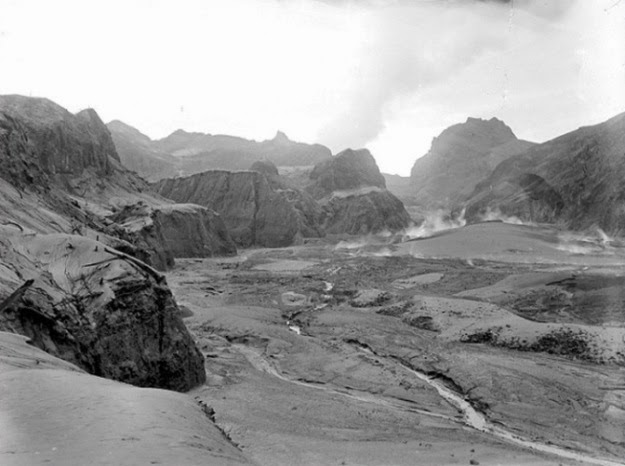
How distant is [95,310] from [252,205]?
118342mm

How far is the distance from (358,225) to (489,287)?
345 feet

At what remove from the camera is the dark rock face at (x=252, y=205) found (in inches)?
5143

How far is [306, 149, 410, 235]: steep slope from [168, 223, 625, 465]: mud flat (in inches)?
3791

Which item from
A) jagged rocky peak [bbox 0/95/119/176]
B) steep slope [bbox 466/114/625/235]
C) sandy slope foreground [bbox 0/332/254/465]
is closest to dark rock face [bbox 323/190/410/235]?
steep slope [bbox 466/114/625/235]

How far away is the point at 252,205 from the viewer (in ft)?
439

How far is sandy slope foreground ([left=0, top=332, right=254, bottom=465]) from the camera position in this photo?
21.0 ft

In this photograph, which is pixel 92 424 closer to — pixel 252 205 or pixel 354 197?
pixel 252 205

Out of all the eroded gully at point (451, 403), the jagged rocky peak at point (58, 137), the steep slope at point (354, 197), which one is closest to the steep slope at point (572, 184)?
the steep slope at point (354, 197)

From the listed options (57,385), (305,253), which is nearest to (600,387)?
(57,385)

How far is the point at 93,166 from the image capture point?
88.8 meters

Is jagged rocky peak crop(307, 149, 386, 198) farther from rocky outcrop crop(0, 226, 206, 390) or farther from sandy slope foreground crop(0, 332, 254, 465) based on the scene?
sandy slope foreground crop(0, 332, 254, 465)

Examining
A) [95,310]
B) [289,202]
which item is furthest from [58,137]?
[95,310]

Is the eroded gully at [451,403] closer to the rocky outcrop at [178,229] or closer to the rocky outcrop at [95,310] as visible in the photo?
the rocky outcrop at [95,310]

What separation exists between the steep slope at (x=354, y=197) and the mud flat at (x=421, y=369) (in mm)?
96284
